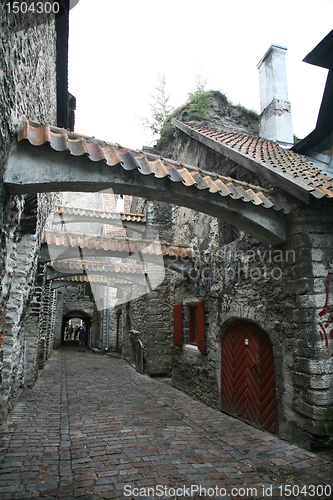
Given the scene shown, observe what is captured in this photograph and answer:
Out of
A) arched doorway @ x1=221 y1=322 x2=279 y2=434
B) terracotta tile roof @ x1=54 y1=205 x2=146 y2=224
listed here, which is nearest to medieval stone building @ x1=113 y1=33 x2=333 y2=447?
arched doorway @ x1=221 y1=322 x2=279 y2=434

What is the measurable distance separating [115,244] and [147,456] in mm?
4876

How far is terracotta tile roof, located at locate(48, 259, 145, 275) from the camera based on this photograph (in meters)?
9.03

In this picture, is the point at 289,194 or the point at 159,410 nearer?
the point at 289,194

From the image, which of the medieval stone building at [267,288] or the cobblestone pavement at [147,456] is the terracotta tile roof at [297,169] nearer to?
the medieval stone building at [267,288]

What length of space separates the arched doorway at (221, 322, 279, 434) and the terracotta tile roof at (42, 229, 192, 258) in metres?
2.59

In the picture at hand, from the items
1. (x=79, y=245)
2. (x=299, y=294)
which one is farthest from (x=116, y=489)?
(x=79, y=245)

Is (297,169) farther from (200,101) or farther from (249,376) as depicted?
(200,101)

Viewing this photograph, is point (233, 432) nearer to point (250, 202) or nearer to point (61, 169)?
point (250, 202)

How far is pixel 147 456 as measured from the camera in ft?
12.7

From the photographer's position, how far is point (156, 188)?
3.84 m

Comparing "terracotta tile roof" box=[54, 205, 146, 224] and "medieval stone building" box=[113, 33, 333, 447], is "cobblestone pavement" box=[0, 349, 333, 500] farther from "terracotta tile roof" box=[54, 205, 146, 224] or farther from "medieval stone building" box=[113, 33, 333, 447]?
"terracotta tile roof" box=[54, 205, 146, 224]

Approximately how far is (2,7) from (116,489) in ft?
13.7

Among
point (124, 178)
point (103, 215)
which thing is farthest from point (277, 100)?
point (103, 215)

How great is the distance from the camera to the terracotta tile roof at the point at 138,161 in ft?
10.1
